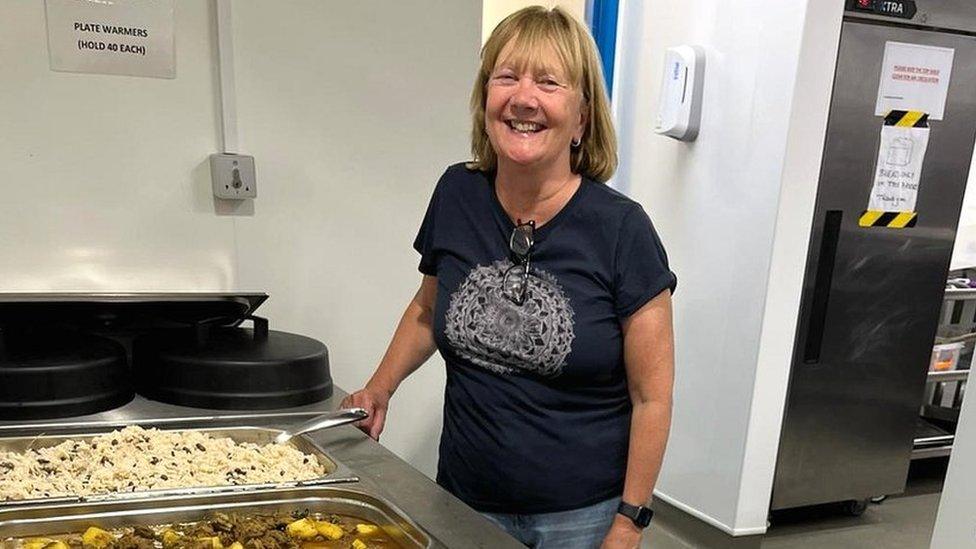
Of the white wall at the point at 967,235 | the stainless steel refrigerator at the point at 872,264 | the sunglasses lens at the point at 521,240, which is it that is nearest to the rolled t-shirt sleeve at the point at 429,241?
the sunglasses lens at the point at 521,240

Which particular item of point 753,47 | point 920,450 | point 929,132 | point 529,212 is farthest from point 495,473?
point 920,450

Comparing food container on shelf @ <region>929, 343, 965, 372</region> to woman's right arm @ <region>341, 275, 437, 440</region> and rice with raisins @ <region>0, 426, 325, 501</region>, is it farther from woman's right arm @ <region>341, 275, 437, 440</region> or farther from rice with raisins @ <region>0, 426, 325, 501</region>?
rice with raisins @ <region>0, 426, 325, 501</region>

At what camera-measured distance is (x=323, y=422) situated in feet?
4.28

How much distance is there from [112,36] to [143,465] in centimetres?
96

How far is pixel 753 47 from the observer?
245cm

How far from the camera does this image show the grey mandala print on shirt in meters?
1.22

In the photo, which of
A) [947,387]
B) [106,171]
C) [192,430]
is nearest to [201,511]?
[192,430]

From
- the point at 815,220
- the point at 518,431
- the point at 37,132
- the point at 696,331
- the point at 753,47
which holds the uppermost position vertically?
the point at 753,47

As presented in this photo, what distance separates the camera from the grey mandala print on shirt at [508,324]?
48.1 inches

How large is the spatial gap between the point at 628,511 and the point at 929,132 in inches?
87.0

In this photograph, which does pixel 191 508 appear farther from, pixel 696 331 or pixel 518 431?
pixel 696 331

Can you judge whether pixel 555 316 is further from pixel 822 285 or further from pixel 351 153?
pixel 822 285

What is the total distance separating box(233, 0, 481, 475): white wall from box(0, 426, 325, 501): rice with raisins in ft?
2.01

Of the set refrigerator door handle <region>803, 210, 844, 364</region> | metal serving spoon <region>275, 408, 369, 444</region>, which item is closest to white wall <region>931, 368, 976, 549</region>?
refrigerator door handle <region>803, 210, 844, 364</region>
